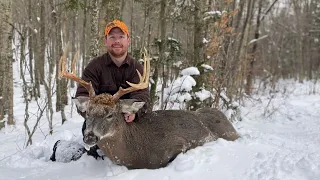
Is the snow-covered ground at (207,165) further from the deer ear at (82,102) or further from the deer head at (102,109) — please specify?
the deer ear at (82,102)

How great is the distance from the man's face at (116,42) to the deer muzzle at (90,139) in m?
1.54

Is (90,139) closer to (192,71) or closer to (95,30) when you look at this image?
(192,71)

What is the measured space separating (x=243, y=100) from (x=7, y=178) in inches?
377

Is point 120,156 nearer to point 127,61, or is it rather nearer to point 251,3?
point 127,61

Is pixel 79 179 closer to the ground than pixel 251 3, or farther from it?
closer to the ground

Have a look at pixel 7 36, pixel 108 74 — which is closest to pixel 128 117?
pixel 108 74

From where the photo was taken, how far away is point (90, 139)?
388cm

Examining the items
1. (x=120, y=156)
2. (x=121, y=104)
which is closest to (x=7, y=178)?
(x=120, y=156)

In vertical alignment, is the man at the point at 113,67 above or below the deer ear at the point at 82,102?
above

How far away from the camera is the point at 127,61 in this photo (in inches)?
200

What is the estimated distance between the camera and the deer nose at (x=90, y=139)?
12.7 ft

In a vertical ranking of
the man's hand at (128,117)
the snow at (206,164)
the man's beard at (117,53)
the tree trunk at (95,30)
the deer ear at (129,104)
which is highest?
the tree trunk at (95,30)

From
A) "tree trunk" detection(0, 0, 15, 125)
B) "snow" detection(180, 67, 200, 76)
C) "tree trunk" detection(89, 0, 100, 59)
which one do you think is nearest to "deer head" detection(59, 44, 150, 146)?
"snow" detection(180, 67, 200, 76)

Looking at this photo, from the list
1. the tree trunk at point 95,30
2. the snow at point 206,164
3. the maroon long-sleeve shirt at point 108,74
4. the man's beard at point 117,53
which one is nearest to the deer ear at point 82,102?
the maroon long-sleeve shirt at point 108,74
